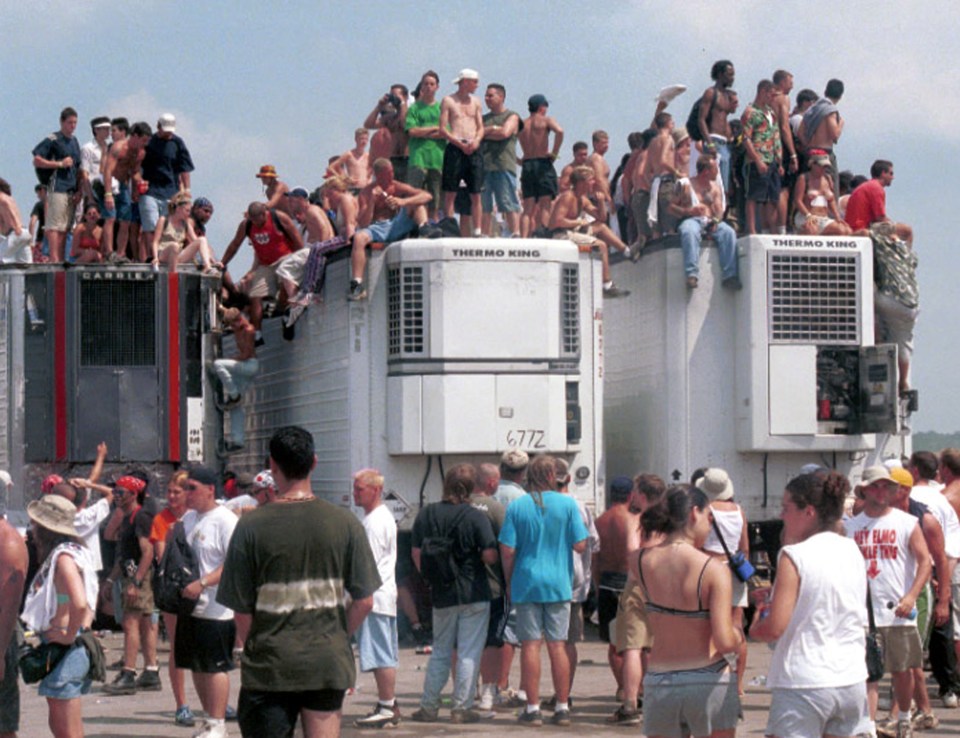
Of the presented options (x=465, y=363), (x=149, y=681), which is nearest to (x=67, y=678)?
(x=149, y=681)

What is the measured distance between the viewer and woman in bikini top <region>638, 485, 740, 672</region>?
7.05m

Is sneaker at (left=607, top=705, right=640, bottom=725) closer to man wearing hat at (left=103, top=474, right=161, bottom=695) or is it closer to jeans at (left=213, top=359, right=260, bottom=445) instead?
man wearing hat at (left=103, top=474, right=161, bottom=695)

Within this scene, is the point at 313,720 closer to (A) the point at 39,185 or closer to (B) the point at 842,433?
(B) the point at 842,433

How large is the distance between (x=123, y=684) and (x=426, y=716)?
2542 mm

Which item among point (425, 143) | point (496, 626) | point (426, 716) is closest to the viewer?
point (426, 716)

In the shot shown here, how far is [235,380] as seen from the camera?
17.2 meters

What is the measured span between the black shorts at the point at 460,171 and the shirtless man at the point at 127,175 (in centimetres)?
289

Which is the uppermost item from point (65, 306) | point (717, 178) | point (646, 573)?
point (717, 178)

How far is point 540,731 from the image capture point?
36.1ft

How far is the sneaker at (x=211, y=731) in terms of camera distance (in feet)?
33.6

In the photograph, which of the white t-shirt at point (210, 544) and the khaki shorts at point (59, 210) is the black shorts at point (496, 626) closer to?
the white t-shirt at point (210, 544)

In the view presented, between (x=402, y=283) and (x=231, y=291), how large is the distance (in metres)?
2.71

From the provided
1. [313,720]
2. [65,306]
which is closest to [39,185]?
[65,306]

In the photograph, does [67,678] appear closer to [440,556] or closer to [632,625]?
[440,556]
